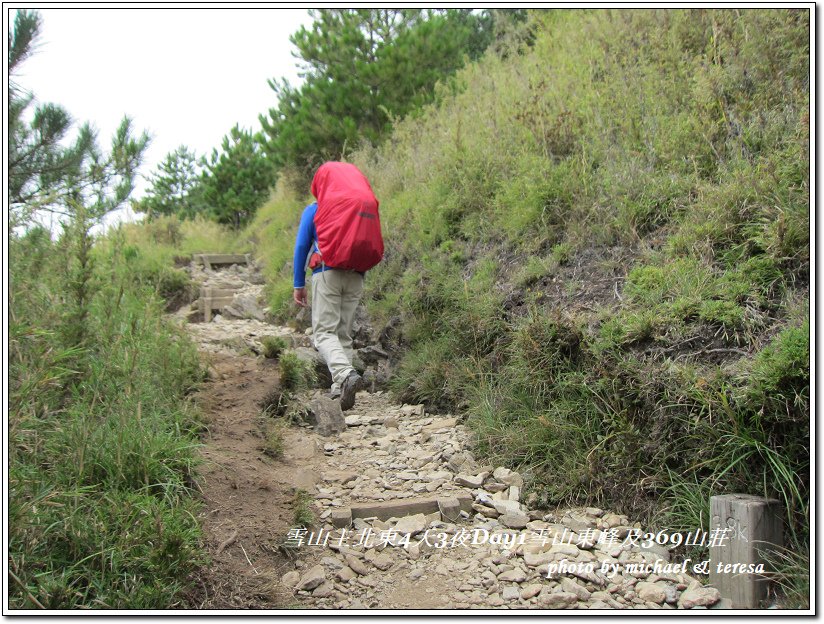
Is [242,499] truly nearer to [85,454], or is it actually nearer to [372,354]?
[85,454]

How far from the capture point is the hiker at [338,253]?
579 cm

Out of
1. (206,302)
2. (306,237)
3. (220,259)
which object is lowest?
(206,302)

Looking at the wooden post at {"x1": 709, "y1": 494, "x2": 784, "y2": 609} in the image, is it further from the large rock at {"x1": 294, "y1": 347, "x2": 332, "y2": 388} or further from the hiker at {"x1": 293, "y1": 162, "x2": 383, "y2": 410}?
the large rock at {"x1": 294, "y1": 347, "x2": 332, "y2": 388}

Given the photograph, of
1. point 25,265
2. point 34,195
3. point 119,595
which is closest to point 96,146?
point 34,195

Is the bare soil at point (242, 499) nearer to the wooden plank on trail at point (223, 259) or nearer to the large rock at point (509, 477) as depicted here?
the large rock at point (509, 477)

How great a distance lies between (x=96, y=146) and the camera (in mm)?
4633

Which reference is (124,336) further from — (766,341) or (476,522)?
(766,341)

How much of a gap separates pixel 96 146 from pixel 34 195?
0.66 m

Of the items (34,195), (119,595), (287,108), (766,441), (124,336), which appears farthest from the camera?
(287,108)

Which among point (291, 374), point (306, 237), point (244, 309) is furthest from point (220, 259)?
point (291, 374)

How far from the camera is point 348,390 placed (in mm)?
5918

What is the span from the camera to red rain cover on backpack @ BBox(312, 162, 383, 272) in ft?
18.9

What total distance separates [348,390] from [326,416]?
49cm

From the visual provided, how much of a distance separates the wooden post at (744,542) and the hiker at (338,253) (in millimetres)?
3627
